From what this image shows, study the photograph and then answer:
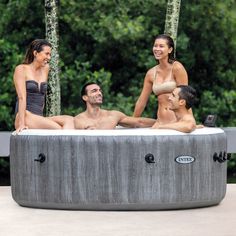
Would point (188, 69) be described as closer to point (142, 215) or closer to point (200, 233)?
point (142, 215)

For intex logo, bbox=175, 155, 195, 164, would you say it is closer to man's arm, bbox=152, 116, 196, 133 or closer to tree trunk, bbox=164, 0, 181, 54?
man's arm, bbox=152, 116, 196, 133

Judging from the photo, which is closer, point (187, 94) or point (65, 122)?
point (187, 94)

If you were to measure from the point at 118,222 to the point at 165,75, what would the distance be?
2.10 meters

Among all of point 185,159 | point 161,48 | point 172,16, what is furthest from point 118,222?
point 172,16

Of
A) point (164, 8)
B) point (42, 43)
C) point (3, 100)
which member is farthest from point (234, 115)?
point (42, 43)

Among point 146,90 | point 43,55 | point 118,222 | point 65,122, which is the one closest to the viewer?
point 118,222

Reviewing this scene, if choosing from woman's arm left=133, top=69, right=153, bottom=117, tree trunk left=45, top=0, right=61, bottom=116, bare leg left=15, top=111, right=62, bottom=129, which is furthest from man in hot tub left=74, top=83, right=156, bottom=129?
tree trunk left=45, top=0, right=61, bottom=116

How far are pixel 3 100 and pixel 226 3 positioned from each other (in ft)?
13.8

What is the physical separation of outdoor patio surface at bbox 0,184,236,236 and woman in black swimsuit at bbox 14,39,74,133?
866 millimetres

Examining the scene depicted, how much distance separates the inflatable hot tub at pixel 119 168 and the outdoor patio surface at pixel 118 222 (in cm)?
11

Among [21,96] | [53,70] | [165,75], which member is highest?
[165,75]

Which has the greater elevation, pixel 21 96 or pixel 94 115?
pixel 21 96

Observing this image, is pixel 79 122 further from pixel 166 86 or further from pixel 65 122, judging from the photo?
pixel 166 86

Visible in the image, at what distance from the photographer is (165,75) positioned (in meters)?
10.9
